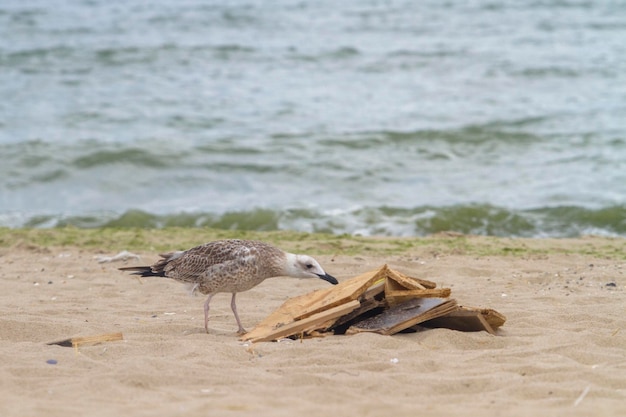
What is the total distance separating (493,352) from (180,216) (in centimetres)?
768

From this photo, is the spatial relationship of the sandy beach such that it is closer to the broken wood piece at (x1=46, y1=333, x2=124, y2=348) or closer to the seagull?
the broken wood piece at (x1=46, y1=333, x2=124, y2=348)

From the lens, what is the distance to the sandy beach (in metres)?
4.03

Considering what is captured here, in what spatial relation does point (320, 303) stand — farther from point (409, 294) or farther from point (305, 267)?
point (409, 294)

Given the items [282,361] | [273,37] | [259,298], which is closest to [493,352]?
[282,361]

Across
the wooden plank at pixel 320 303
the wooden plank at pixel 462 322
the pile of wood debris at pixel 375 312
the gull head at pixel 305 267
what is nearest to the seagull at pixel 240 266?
the gull head at pixel 305 267

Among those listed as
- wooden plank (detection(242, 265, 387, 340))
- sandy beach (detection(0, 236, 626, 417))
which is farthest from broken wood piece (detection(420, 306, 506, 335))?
wooden plank (detection(242, 265, 387, 340))

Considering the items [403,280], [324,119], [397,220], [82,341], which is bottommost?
[397,220]

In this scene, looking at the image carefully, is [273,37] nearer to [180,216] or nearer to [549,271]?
[180,216]

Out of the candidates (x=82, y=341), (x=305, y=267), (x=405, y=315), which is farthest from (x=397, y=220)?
(x=82, y=341)

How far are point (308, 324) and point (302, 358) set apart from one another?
64 centimetres

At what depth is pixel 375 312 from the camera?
19.1ft

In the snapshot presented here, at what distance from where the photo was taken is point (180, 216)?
12.1 metres

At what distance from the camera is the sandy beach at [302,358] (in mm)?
4027

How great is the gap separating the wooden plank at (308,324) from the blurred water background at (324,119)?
19.1 feet
